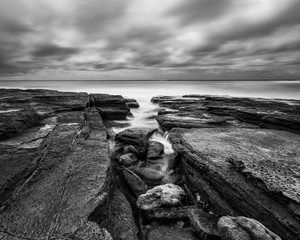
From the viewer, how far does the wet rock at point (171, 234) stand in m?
3.15

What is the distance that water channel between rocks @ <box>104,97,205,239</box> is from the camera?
3.61 metres

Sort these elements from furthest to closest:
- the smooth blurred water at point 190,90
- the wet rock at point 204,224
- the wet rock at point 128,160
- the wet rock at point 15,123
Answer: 1. the smooth blurred water at point 190,90
2. the wet rock at point 128,160
3. the wet rock at point 15,123
4. the wet rock at point 204,224

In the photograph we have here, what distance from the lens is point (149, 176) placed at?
5.24 meters

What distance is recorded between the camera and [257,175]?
365 cm

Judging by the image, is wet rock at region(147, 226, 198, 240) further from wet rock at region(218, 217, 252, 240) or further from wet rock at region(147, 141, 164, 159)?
wet rock at region(147, 141, 164, 159)

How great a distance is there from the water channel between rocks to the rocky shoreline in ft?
0.09

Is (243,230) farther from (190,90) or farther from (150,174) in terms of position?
(190,90)

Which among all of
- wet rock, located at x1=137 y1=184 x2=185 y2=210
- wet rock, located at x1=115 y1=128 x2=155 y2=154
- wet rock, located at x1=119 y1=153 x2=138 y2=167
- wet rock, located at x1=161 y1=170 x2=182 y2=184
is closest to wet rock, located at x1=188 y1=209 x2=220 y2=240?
wet rock, located at x1=137 y1=184 x2=185 y2=210

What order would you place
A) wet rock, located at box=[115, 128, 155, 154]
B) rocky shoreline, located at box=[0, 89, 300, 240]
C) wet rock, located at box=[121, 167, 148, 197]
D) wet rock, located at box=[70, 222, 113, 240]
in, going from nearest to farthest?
wet rock, located at box=[70, 222, 113, 240]
rocky shoreline, located at box=[0, 89, 300, 240]
wet rock, located at box=[121, 167, 148, 197]
wet rock, located at box=[115, 128, 155, 154]

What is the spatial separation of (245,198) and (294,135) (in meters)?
5.25

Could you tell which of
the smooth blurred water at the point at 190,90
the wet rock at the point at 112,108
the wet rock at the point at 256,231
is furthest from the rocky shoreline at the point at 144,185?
the smooth blurred water at the point at 190,90

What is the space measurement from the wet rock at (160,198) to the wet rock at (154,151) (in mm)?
2027

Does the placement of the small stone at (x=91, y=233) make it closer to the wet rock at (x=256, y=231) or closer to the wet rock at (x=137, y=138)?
the wet rock at (x=256, y=231)

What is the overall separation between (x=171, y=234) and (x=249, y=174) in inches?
81.8
